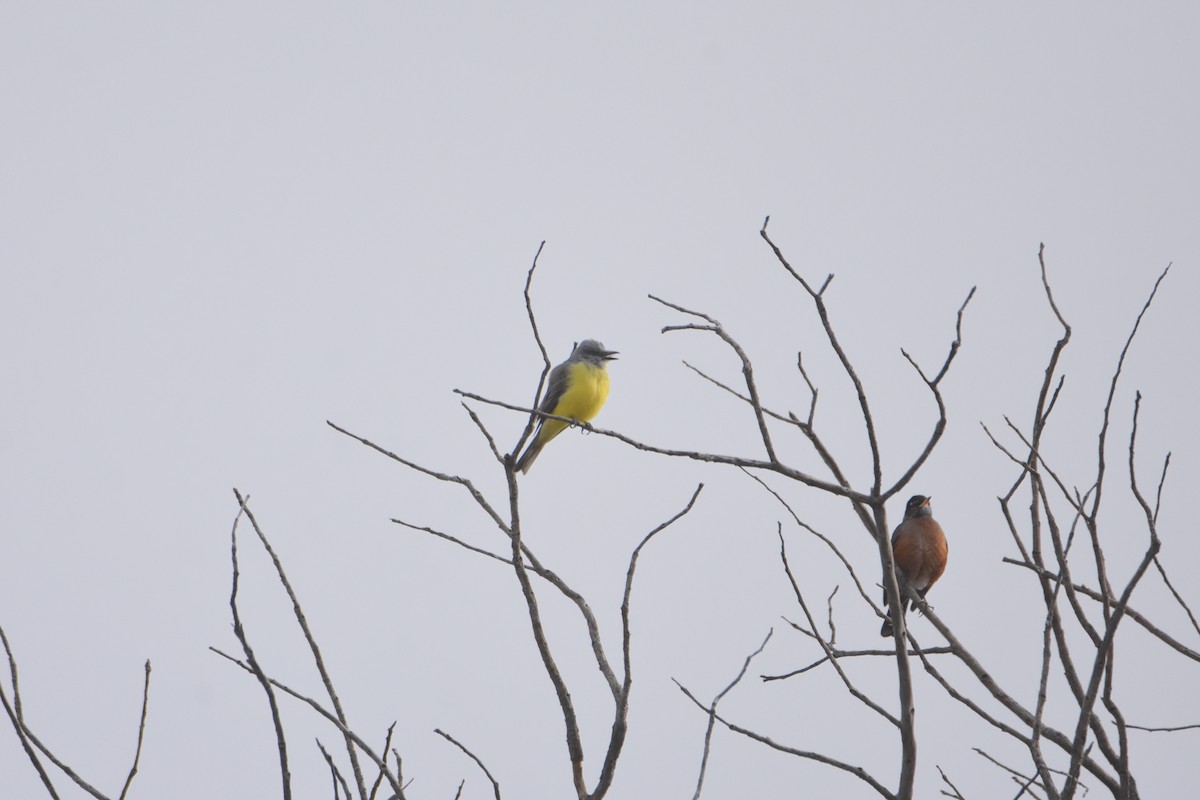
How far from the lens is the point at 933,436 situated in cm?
331

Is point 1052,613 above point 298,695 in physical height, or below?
above

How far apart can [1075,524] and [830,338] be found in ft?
4.18

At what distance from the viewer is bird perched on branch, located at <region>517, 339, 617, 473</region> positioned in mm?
10734

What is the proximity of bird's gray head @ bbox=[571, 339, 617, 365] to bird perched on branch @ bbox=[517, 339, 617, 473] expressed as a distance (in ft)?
0.47

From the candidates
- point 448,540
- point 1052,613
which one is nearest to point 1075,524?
point 1052,613

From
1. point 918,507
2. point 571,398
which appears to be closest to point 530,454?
point 571,398

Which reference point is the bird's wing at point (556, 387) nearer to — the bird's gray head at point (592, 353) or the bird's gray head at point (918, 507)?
the bird's gray head at point (592, 353)

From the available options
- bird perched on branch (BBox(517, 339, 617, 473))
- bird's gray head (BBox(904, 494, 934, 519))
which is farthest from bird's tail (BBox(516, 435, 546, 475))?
bird's gray head (BBox(904, 494, 934, 519))

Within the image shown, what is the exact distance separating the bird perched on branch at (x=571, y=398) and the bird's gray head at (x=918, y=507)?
2.86m

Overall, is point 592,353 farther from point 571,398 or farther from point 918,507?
point 918,507

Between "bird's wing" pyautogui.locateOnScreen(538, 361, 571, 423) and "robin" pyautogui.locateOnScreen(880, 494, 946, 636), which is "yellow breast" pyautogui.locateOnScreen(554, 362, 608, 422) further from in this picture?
"robin" pyautogui.locateOnScreen(880, 494, 946, 636)

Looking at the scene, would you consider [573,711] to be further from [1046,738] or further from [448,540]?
[1046,738]

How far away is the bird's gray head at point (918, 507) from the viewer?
939 centimetres

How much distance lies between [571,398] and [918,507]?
3.10 metres
